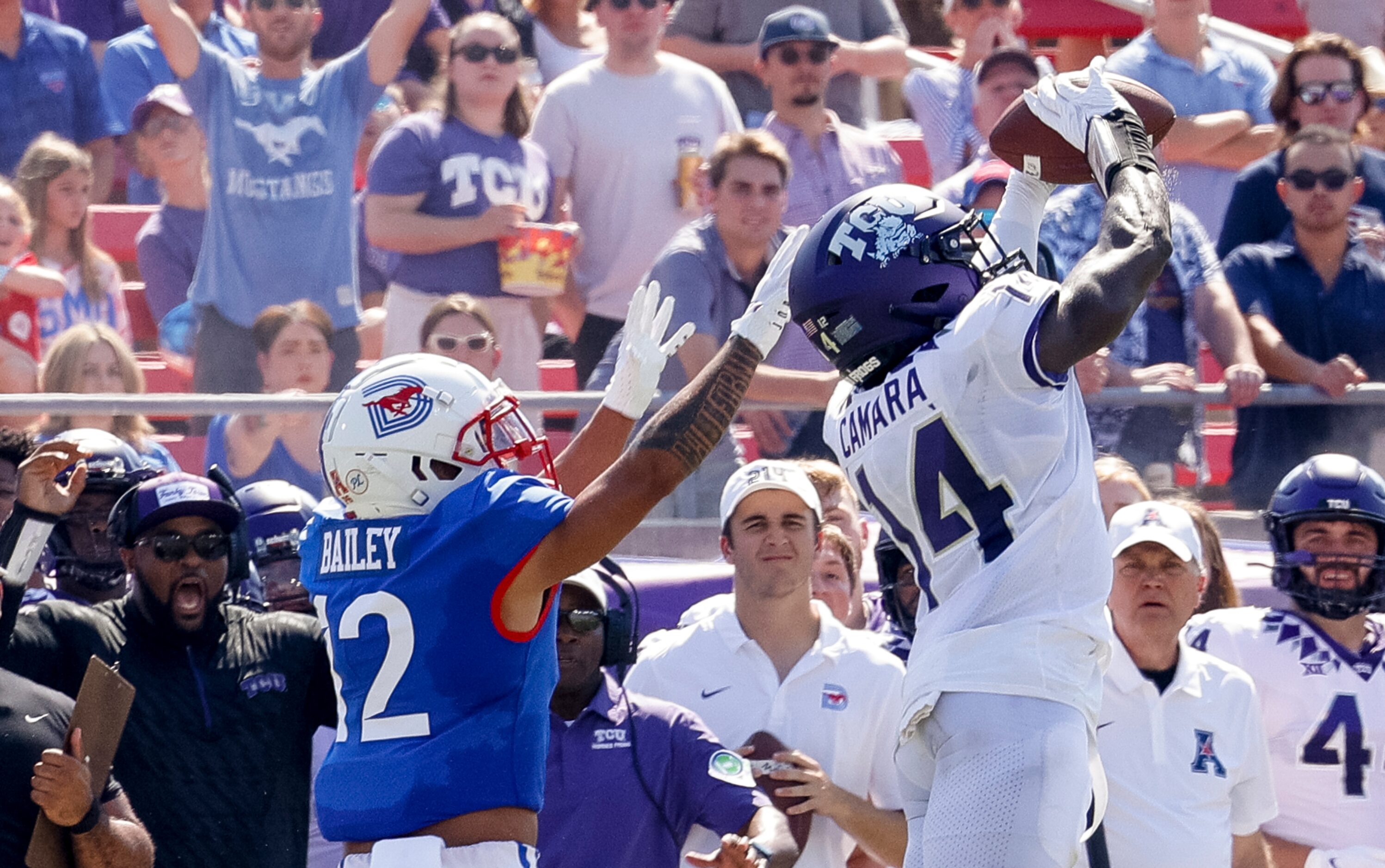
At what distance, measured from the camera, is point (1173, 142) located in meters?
8.99

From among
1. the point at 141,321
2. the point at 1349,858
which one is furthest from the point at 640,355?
the point at 141,321

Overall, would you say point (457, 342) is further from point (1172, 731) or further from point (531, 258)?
point (1172, 731)

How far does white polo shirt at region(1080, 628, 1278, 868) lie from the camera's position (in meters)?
5.92

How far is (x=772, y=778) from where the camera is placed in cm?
568

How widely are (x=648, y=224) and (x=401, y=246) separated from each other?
3.69 feet

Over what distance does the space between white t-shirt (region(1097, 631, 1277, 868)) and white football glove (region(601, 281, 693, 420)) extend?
195 centimetres

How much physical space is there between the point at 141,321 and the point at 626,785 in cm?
506

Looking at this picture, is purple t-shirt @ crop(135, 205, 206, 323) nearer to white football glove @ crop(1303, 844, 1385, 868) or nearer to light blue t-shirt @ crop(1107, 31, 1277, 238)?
light blue t-shirt @ crop(1107, 31, 1277, 238)

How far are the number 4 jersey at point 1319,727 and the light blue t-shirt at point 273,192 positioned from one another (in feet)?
13.9

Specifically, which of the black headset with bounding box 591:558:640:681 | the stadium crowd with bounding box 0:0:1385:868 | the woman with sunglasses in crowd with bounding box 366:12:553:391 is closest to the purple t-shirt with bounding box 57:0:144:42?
the stadium crowd with bounding box 0:0:1385:868

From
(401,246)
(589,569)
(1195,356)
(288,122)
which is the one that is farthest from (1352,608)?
(288,122)

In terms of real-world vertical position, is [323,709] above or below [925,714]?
below

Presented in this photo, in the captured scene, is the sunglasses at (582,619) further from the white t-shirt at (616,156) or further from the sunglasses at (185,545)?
the white t-shirt at (616,156)

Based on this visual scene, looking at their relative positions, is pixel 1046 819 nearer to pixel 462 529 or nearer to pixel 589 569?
pixel 462 529
